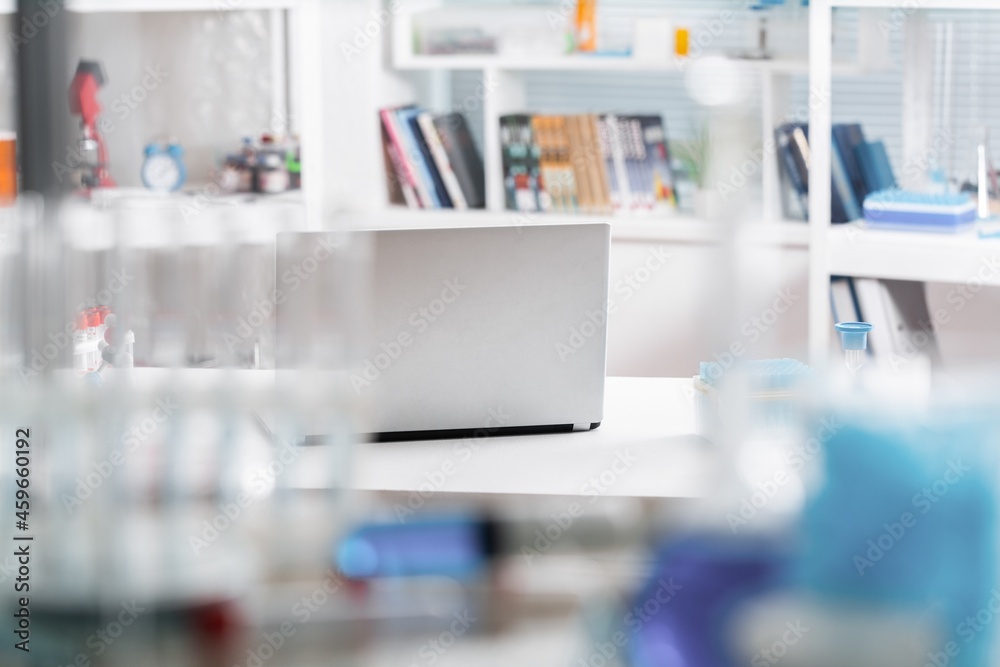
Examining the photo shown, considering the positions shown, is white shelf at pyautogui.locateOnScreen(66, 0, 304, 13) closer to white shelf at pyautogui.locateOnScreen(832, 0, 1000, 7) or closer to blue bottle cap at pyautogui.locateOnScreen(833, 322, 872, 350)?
white shelf at pyautogui.locateOnScreen(832, 0, 1000, 7)

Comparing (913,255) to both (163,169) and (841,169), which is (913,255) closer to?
(841,169)

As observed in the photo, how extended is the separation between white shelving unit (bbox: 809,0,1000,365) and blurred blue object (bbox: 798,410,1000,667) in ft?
6.00

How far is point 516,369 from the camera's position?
1766 millimetres

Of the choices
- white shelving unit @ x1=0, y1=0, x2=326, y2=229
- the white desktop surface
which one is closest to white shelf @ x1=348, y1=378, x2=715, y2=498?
the white desktop surface

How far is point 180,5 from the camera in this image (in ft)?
10.6

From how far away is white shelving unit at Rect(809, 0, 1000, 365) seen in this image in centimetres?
281

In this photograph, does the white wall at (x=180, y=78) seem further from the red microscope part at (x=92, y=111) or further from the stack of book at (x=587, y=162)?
the stack of book at (x=587, y=162)

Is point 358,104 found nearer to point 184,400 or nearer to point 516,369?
point 516,369

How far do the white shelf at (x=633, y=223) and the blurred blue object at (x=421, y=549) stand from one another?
1585mm

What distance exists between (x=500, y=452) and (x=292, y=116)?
188 cm

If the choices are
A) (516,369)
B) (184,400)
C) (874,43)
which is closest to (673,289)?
(874,43)

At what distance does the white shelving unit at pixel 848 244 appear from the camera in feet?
9.23

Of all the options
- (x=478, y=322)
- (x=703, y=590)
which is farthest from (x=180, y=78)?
(x=703, y=590)

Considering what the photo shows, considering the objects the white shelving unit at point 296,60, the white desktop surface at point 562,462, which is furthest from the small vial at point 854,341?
the white shelving unit at point 296,60
